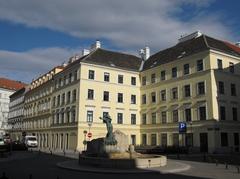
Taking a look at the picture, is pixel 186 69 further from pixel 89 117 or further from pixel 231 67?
Answer: pixel 89 117

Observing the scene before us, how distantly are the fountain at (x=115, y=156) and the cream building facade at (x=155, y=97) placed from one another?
17.8m

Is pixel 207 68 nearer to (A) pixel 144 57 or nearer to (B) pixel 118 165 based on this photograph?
(A) pixel 144 57

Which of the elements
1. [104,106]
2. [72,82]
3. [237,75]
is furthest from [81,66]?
[237,75]

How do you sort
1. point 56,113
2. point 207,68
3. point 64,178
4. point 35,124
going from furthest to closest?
point 35,124 → point 56,113 → point 207,68 → point 64,178

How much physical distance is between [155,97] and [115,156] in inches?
1095

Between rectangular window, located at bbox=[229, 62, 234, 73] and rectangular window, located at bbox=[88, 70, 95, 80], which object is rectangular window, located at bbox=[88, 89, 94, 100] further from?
rectangular window, located at bbox=[229, 62, 234, 73]

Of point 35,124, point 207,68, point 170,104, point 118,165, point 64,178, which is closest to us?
point 64,178

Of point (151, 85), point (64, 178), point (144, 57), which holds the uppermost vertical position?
point (144, 57)

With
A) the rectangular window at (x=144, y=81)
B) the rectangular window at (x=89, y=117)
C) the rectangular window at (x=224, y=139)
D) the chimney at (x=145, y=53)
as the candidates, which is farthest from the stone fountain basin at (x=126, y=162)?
the chimney at (x=145, y=53)

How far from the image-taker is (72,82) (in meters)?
50.4

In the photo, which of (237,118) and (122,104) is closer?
(237,118)

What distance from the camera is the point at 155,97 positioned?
4909 cm

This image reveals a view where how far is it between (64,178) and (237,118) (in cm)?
3222

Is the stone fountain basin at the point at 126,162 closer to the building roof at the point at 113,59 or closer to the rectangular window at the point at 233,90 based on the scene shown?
the rectangular window at the point at 233,90
